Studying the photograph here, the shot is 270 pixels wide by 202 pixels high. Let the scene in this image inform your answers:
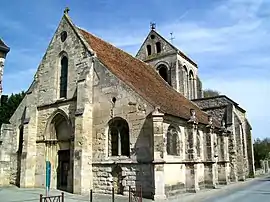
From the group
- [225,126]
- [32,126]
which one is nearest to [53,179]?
[32,126]

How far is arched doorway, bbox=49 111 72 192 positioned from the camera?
19.3 m

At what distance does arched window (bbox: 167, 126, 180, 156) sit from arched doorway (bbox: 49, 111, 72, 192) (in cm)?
648

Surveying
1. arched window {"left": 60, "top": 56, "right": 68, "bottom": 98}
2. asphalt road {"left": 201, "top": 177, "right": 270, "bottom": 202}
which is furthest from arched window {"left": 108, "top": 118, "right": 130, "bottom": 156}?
asphalt road {"left": 201, "top": 177, "right": 270, "bottom": 202}

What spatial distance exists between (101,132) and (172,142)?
4.32m

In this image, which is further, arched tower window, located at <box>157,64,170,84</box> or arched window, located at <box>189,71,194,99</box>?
arched window, located at <box>189,71,194,99</box>

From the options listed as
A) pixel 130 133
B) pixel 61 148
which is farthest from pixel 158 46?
pixel 130 133

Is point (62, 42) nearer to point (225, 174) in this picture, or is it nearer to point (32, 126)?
point (32, 126)

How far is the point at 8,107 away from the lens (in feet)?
125

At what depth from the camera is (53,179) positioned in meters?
19.4

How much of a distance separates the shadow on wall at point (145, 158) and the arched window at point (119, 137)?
100 cm

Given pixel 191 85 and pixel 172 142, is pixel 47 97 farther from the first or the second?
pixel 191 85

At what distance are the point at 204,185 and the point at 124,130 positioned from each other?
7775 millimetres

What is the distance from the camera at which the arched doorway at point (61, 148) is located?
63.5 ft

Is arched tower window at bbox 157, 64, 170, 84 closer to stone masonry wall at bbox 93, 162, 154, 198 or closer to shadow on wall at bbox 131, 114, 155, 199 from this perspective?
shadow on wall at bbox 131, 114, 155, 199
